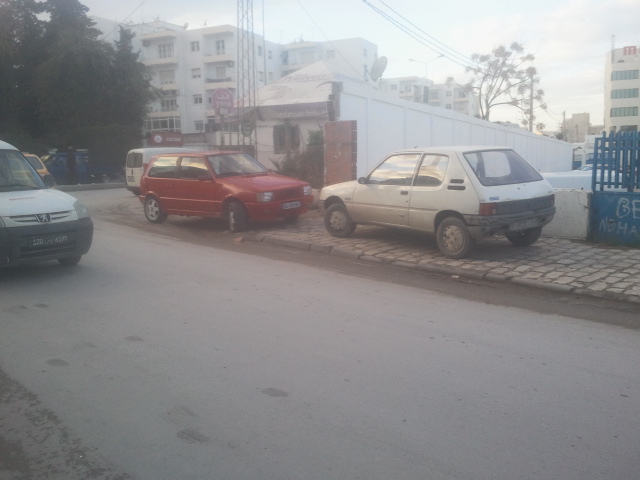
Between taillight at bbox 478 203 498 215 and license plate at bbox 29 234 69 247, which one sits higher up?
taillight at bbox 478 203 498 215

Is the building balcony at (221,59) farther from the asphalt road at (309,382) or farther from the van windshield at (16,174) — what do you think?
the asphalt road at (309,382)

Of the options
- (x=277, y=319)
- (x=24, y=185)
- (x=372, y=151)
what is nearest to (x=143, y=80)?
(x=372, y=151)

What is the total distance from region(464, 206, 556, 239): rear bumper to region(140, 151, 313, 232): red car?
173 inches

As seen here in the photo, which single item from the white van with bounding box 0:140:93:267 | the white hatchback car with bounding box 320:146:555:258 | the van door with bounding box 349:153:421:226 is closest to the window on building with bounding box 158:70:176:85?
the van door with bounding box 349:153:421:226

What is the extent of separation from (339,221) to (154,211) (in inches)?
199

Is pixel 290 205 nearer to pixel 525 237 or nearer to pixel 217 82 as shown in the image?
pixel 525 237

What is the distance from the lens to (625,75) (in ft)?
259

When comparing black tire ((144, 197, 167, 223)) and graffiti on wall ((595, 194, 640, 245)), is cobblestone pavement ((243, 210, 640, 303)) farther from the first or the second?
black tire ((144, 197, 167, 223))

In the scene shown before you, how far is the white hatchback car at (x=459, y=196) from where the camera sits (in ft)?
29.2

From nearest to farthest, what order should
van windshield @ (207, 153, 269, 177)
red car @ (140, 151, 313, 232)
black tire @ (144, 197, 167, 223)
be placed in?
red car @ (140, 151, 313, 232)
van windshield @ (207, 153, 269, 177)
black tire @ (144, 197, 167, 223)

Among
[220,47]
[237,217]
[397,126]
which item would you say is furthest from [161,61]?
[237,217]

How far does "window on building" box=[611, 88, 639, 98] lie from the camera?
7844cm

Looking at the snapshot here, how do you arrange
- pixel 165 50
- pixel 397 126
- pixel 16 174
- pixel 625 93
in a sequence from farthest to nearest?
1. pixel 625 93
2. pixel 165 50
3. pixel 397 126
4. pixel 16 174

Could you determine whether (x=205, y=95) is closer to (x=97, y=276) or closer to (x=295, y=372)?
(x=97, y=276)
